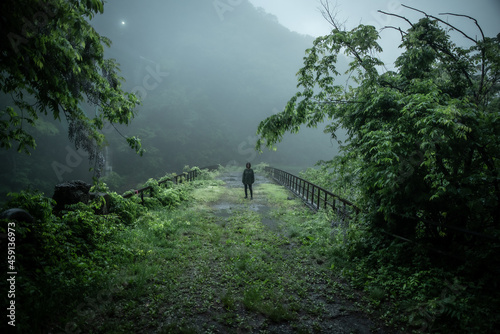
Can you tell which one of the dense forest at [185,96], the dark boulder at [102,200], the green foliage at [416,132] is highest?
the dense forest at [185,96]

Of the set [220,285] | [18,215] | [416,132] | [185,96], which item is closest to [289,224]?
[220,285]

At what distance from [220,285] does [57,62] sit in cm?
479

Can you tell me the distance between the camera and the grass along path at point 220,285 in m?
3.56

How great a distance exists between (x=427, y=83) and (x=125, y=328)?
6787 mm

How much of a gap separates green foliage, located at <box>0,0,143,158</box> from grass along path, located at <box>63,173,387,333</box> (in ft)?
8.99

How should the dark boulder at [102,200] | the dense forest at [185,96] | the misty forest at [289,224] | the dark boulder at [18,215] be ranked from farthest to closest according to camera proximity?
1. the dense forest at [185,96]
2. the dark boulder at [102,200]
3. the dark boulder at [18,215]
4. the misty forest at [289,224]

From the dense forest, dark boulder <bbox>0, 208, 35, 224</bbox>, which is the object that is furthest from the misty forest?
the dense forest

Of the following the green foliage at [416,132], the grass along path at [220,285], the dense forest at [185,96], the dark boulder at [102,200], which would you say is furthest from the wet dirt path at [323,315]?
the dense forest at [185,96]

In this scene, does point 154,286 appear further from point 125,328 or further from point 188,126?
point 188,126

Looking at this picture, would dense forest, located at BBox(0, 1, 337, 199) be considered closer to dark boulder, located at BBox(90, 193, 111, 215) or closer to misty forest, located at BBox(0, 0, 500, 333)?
dark boulder, located at BBox(90, 193, 111, 215)

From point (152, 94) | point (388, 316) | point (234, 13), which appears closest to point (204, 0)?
point (234, 13)

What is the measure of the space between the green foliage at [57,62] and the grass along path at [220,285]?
2.74 metres

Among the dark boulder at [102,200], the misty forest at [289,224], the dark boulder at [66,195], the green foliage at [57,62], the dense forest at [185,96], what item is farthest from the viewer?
the dense forest at [185,96]

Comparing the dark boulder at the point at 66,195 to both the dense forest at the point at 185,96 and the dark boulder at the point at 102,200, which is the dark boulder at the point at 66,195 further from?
the dense forest at the point at 185,96
